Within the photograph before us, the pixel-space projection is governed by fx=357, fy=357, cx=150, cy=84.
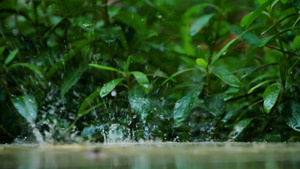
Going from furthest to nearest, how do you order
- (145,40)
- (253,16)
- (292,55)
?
(145,40)
(292,55)
(253,16)

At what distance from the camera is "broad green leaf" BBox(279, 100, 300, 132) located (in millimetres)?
1491

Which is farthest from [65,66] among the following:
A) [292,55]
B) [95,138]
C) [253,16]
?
[292,55]

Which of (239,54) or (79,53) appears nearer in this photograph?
(79,53)

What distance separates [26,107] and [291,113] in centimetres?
117

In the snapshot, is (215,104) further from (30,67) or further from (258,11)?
(30,67)

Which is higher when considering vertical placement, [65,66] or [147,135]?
[65,66]

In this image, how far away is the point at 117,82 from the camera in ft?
4.95

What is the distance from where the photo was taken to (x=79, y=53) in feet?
6.00

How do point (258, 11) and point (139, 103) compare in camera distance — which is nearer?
point (258, 11)

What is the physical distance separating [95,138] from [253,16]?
35.2 inches

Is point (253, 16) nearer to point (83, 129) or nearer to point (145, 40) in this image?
→ point (145, 40)

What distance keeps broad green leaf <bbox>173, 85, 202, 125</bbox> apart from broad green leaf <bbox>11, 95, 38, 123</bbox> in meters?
0.64

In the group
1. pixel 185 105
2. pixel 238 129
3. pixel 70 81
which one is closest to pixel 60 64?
pixel 70 81

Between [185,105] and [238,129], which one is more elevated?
[185,105]
